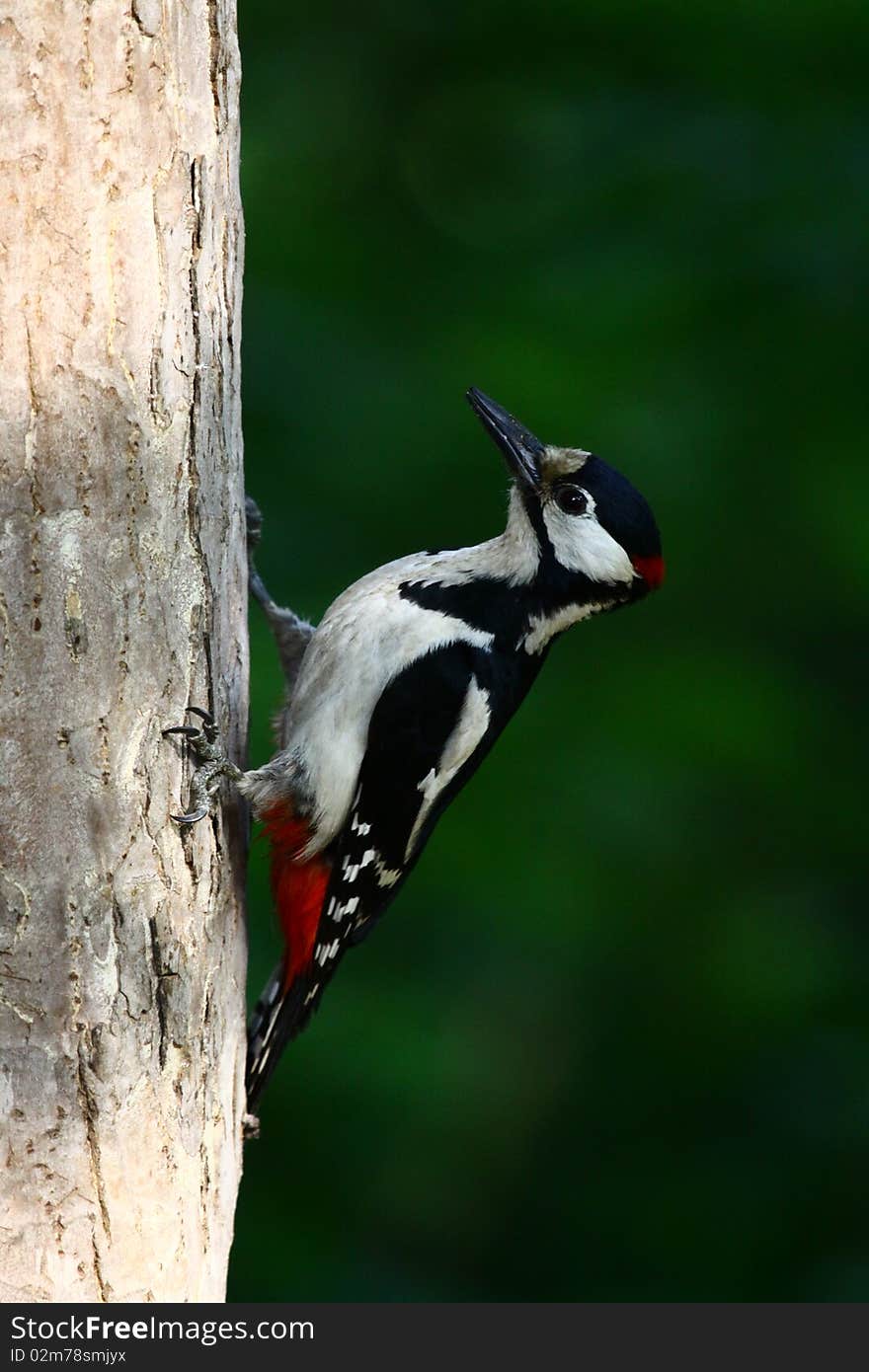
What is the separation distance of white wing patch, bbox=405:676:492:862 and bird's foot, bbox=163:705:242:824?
24.5 inches

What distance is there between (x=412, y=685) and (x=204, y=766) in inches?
24.6

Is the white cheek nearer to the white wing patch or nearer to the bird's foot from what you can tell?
the white wing patch

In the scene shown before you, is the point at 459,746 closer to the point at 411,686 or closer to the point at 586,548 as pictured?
the point at 411,686

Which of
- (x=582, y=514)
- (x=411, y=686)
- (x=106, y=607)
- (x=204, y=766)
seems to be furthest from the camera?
(x=582, y=514)

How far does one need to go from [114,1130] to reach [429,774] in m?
1.03

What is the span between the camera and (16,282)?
1.95m

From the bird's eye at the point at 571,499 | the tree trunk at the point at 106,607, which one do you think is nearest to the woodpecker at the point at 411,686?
the bird's eye at the point at 571,499

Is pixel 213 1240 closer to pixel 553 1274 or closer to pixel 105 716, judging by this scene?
pixel 105 716

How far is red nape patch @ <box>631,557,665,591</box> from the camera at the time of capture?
2994 mm

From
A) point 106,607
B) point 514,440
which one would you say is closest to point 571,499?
point 514,440

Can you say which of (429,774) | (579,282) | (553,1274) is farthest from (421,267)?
(553,1274)

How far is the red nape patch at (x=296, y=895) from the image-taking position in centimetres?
297

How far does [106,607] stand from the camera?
Result: 2.09 metres

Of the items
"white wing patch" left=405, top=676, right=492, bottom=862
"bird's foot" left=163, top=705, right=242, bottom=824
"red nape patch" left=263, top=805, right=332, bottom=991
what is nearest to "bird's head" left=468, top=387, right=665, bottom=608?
"white wing patch" left=405, top=676, right=492, bottom=862
